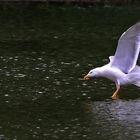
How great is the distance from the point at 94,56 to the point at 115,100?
5512 millimetres

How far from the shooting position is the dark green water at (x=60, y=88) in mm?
11766

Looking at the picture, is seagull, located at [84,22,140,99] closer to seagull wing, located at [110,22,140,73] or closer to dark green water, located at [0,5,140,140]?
seagull wing, located at [110,22,140,73]

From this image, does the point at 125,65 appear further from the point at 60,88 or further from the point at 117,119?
the point at 117,119

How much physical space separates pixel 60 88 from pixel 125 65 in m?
1.48

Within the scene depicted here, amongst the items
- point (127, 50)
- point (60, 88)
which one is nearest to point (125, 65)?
point (127, 50)

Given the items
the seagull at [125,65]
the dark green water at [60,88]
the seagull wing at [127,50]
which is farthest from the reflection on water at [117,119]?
the seagull wing at [127,50]

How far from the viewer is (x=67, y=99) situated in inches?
547

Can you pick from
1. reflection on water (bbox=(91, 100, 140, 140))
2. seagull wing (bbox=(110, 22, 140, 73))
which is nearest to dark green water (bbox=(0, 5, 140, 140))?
reflection on water (bbox=(91, 100, 140, 140))

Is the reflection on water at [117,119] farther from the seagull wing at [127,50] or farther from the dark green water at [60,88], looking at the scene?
the seagull wing at [127,50]

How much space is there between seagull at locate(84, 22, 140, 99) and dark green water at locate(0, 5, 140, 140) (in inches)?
13.7

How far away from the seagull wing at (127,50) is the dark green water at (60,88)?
0.63 m

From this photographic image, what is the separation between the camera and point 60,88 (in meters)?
14.8

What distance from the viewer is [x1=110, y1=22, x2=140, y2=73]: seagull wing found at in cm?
1384

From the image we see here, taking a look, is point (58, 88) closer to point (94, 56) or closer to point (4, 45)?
point (94, 56)
